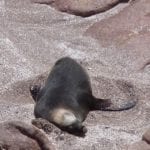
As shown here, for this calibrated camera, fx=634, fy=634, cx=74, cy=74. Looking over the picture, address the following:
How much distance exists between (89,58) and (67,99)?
109cm

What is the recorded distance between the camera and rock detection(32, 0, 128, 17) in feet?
21.0

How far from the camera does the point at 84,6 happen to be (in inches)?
255

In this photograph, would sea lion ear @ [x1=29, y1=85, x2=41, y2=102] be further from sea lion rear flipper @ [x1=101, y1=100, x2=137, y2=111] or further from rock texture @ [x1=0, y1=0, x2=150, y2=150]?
sea lion rear flipper @ [x1=101, y1=100, x2=137, y2=111]

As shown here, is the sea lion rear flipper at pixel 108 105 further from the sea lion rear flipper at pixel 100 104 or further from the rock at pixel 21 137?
the rock at pixel 21 137

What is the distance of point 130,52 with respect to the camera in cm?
566

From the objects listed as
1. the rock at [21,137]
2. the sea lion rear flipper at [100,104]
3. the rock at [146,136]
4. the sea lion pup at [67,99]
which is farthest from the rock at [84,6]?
the rock at [21,137]

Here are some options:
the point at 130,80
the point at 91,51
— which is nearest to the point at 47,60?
the point at 91,51

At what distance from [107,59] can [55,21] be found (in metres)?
0.98

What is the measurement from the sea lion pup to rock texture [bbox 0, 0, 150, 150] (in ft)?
0.22

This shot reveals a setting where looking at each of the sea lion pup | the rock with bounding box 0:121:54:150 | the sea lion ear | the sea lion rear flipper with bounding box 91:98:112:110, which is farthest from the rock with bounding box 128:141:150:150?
the sea lion ear

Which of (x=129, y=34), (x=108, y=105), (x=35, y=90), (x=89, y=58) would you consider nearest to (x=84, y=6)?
(x=129, y=34)

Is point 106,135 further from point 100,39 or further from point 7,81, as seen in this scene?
point 100,39

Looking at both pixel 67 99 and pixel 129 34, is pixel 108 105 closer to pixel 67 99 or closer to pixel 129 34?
pixel 67 99

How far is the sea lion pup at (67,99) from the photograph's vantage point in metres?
4.35
